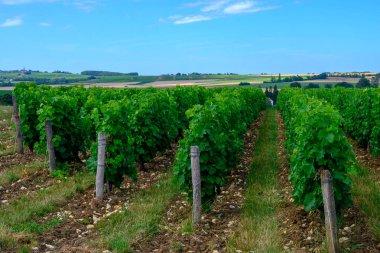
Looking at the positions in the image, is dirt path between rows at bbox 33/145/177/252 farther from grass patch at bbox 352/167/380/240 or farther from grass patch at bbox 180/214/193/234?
grass patch at bbox 352/167/380/240

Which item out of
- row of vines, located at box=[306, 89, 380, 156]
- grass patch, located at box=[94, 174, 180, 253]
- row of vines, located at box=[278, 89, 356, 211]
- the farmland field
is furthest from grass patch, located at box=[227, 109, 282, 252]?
row of vines, located at box=[306, 89, 380, 156]

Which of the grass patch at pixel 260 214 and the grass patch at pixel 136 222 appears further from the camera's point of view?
the grass patch at pixel 136 222

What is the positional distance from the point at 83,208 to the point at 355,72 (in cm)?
11824

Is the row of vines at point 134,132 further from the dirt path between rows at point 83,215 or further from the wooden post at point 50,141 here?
the dirt path between rows at point 83,215

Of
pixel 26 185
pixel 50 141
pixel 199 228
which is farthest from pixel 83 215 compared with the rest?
pixel 50 141

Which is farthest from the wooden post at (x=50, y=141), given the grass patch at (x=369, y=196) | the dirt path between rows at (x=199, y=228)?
the grass patch at (x=369, y=196)

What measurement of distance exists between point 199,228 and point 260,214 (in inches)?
56.3

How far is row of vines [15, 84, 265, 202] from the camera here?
9.87 metres

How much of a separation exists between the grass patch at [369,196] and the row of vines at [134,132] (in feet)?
9.94

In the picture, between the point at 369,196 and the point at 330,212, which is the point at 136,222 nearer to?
the point at 330,212

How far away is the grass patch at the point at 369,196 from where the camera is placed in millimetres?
8180

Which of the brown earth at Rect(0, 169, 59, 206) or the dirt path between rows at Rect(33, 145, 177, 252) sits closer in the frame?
the dirt path between rows at Rect(33, 145, 177, 252)

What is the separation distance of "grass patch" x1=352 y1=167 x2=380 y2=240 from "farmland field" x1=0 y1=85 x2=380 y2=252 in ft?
0.09

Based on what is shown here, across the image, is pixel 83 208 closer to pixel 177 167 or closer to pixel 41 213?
pixel 41 213
